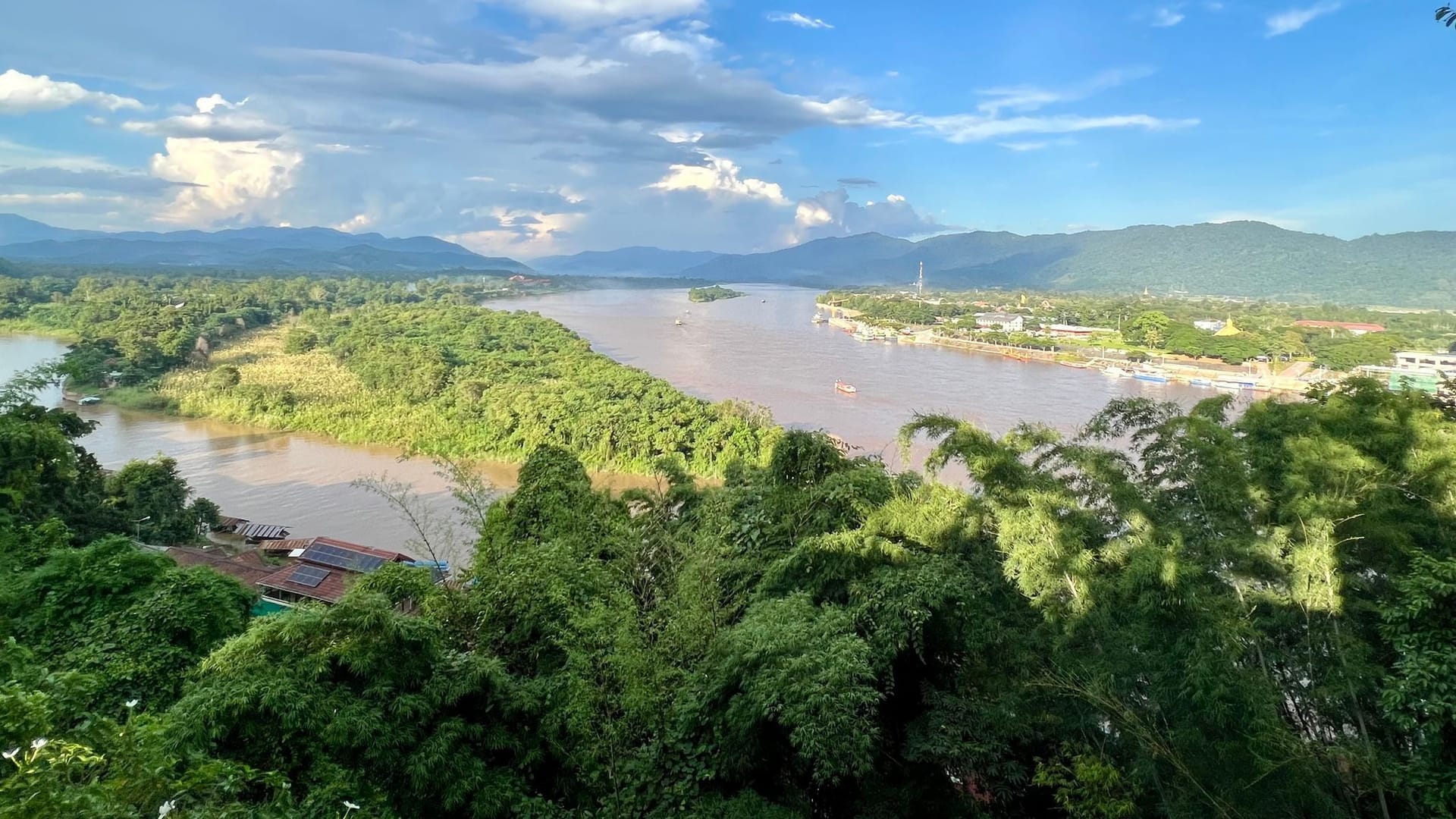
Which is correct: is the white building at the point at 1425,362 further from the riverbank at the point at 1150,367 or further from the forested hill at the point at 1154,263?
the forested hill at the point at 1154,263

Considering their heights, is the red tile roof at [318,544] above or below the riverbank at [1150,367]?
below

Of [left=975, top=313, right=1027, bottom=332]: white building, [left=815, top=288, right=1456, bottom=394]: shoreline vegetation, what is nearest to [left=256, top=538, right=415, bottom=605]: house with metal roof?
[left=815, top=288, right=1456, bottom=394]: shoreline vegetation

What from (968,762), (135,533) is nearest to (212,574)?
(968,762)

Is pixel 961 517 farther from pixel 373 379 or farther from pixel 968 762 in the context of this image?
pixel 373 379

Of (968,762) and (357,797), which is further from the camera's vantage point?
(968,762)

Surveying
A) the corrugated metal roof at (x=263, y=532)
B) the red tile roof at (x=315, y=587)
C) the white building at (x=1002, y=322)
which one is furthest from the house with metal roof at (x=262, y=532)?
the white building at (x=1002, y=322)
